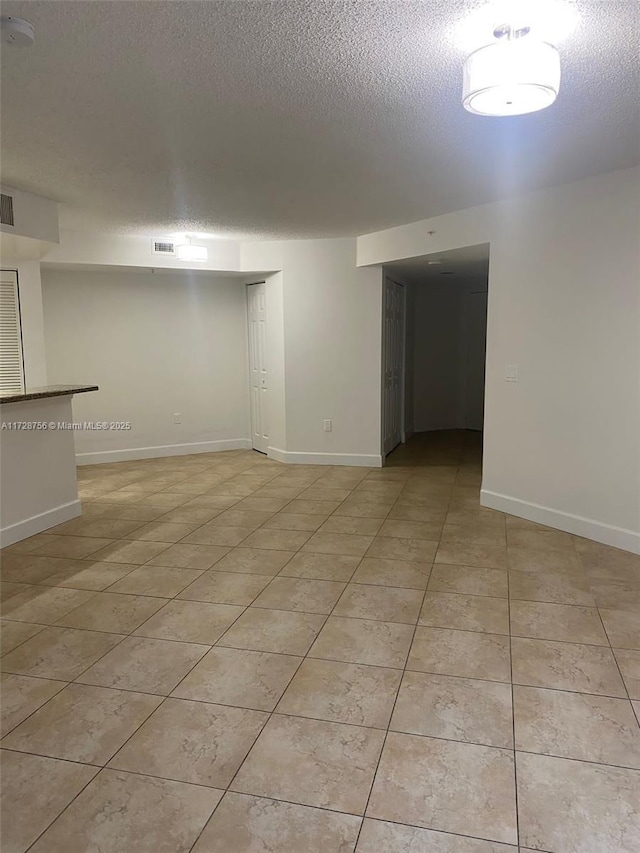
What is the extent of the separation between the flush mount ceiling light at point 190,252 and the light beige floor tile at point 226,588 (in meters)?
3.59

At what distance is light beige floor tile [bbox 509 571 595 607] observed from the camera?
9.77 feet

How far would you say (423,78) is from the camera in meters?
2.27

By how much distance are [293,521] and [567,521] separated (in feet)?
6.52

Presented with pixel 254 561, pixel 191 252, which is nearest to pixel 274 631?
pixel 254 561

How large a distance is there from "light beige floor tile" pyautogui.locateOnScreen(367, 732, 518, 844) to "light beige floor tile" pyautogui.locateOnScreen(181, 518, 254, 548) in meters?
2.14

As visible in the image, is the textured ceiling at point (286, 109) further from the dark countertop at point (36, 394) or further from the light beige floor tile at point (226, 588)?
the light beige floor tile at point (226, 588)

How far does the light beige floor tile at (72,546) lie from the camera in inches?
146

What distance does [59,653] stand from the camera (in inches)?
99.0

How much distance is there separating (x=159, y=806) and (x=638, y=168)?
3977 millimetres

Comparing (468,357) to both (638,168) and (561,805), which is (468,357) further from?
(561,805)

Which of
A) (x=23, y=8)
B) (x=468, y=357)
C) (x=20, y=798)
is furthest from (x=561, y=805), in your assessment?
(x=468, y=357)

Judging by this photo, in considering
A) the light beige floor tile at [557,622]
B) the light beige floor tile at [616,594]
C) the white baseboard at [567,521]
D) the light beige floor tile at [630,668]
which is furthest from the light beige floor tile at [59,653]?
Answer: the white baseboard at [567,521]

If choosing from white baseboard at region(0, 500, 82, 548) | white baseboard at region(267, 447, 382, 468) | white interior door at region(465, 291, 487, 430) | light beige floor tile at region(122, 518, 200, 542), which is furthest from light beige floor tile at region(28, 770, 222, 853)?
white interior door at region(465, 291, 487, 430)

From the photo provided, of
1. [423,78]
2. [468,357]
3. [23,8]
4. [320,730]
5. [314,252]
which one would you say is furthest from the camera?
[468,357]
